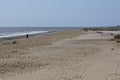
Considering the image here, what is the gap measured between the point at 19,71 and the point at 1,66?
157 centimetres

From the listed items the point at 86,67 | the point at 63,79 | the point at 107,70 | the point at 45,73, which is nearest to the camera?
the point at 63,79

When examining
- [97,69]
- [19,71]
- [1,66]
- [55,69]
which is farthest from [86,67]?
[1,66]

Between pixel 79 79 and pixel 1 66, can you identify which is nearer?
pixel 79 79

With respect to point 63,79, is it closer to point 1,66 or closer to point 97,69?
point 97,69

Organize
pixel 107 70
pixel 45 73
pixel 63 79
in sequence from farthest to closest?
pixel 107 70 < pixel 45 73 < pixel 63 79

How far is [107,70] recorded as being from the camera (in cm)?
1068

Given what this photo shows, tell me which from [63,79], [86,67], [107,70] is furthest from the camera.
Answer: [86,67]

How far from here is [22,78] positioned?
9.18 metres

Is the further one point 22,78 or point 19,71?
point 19,71

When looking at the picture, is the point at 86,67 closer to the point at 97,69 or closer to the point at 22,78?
the point at 97,69

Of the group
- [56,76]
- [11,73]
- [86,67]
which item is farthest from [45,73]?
[86,67]

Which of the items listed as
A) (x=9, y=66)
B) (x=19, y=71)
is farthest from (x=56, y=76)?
(x=9, y=66)

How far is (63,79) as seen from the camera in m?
8.85

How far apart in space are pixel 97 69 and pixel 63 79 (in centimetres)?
263
